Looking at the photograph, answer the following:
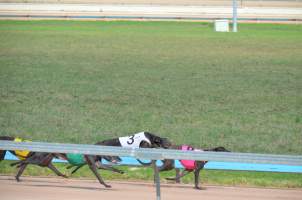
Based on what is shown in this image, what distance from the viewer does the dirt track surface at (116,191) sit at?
26.9 ft

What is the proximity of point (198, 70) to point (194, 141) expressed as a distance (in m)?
9.66

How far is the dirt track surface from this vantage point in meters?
8.20

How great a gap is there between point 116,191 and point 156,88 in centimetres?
898

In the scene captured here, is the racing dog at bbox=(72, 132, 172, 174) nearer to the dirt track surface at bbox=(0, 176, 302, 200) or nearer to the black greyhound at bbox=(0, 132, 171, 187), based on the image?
the black greyhound at bbox=(0, 132, 171, 187)

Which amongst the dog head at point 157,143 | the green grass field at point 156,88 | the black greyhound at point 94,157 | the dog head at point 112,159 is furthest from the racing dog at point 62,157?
the green grass field at point 156,88

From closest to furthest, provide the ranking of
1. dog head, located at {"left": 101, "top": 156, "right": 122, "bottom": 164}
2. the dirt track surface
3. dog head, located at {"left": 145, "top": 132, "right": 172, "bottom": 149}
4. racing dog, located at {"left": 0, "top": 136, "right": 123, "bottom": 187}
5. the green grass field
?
1. the dirt track surface
2. racing dog, located at {"left": 0, "top": 136, "right": 123, "bottom": 187}
3. dog head, located at {"left": 145, "top": 132, "right": 172, "bottom": 149}
4. dog head, located at {"left": 101, "top": 156, "right": 122, "bottom": 164}
5. the green grass field

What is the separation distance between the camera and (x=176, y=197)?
8.22 m

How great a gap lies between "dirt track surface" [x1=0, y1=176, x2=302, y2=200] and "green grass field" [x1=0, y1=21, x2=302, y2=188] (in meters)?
2.34

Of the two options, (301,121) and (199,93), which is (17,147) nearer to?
(301,121)

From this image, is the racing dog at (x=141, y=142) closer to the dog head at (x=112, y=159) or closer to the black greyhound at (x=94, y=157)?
the black greyhound at (x=94, y=157)

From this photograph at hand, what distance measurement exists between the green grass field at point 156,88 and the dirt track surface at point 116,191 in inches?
92.2

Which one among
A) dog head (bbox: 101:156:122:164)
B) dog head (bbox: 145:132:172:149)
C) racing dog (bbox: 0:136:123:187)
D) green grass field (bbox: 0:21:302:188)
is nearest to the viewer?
racing dog (bbox: 0:136:123:187)

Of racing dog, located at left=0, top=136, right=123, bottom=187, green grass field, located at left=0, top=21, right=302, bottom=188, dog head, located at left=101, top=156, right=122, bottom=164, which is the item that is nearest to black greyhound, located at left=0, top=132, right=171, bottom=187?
racing dog, located at left=0, top=136, right=123, bottom=187

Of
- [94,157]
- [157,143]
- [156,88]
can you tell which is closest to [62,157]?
[94,157]
